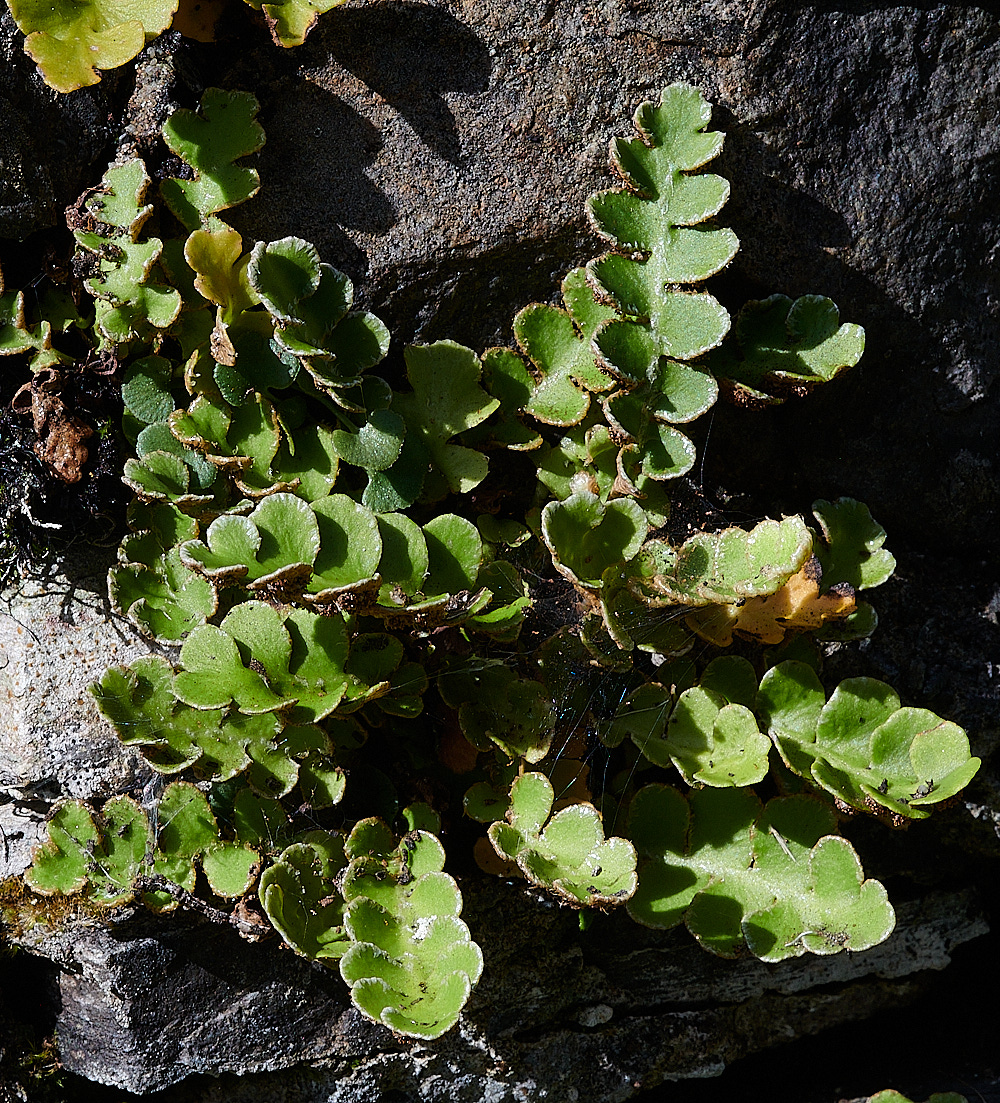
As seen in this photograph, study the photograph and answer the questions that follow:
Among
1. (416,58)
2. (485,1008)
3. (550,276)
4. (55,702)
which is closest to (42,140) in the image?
(416,58)

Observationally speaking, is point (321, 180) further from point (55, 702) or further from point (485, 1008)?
point (485, 1008)

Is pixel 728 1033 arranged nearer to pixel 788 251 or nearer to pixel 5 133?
pixel 788 251

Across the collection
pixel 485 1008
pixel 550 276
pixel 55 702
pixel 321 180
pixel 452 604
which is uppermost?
pixel 321 180

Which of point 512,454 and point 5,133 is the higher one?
point 5,133

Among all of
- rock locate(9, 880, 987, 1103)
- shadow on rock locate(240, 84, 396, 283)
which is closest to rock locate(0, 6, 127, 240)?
shadow on rock locate(240, 84, 396, 283)

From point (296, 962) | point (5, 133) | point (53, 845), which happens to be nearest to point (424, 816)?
point (296, 962)

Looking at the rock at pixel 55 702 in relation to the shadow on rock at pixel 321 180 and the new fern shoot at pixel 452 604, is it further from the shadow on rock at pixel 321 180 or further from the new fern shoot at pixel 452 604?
the shadow on rock at pixel 321 180

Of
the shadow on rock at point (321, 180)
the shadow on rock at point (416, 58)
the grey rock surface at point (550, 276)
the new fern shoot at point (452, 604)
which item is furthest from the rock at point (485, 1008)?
the shadow on rock at point (416, 58)

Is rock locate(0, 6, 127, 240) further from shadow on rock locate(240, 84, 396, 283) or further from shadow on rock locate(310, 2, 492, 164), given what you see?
shadow on rock locate(310, 2, 492, 164)
